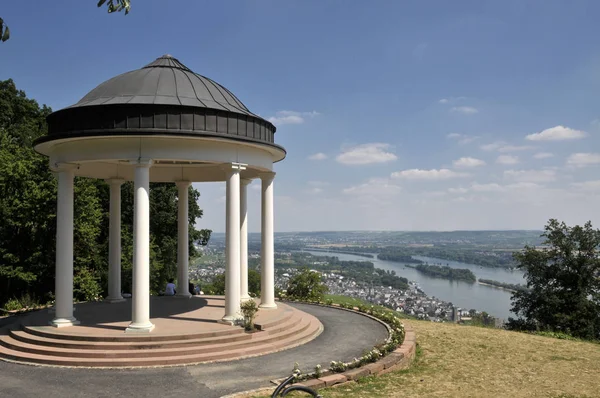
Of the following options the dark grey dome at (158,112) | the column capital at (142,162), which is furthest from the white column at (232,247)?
the column capital at (142,162)

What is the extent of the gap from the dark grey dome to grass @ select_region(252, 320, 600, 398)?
31.0 ft

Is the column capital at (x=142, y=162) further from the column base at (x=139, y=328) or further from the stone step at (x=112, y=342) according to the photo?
the stone step at (x=112, y=342)

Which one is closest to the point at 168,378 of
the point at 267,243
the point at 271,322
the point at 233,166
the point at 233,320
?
the point at 233,320

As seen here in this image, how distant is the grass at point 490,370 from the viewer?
11.9 m

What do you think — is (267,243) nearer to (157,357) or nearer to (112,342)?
(157,357)

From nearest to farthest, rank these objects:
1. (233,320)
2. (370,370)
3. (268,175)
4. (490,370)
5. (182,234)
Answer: (370,370) → (490,370) → (233,320) → (268,175) → (182,234)

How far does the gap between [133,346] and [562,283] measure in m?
39.0

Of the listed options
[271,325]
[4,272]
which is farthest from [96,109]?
[4,272]

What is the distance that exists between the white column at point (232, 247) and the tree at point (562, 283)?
30.1 metres

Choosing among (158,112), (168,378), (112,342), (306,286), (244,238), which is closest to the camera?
(168,378)

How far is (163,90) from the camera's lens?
667 inches

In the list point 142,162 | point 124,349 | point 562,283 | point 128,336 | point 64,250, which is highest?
point 142,162

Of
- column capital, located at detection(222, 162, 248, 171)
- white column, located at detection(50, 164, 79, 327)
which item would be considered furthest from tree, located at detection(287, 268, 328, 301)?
white column, located at detection(50, 164, 79, 327)

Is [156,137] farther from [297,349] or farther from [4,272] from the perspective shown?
[4,272]
